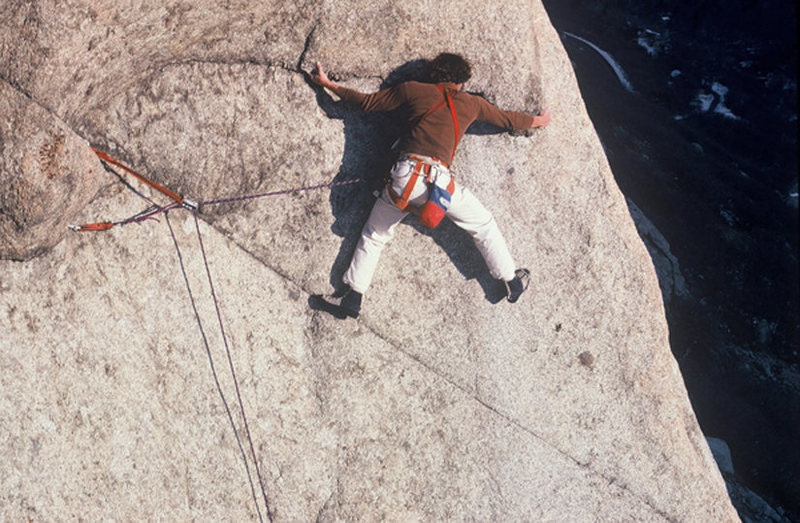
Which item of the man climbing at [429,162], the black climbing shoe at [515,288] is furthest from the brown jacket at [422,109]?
the black climbing shoe at [515,288]

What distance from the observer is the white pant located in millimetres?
3818

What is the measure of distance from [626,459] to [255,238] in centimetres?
356

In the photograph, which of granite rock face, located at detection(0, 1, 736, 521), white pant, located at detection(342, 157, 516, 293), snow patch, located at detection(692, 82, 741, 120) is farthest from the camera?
snow patch, located at detection(692, 82, 741, 120)

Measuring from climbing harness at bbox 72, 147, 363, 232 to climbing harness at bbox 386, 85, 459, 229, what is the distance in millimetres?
606

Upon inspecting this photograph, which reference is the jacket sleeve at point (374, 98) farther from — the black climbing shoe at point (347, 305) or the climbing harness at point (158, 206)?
the black climbing shoe at point (347, 305)

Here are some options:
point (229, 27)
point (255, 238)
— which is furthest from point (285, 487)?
point (229, 27)

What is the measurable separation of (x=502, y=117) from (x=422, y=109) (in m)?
0.67

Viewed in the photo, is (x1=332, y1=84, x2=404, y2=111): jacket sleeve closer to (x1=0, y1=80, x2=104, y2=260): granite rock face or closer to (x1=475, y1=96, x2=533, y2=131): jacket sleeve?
(x1=475, y1=96, x2=533, y2=131): jacket sleeve

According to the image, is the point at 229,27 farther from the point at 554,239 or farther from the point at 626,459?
the point at 626,459

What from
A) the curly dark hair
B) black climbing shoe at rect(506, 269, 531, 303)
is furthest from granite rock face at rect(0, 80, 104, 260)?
black climbing shoe at rect(506, 269, 531, 303)

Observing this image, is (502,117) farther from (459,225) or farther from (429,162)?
(459,225)

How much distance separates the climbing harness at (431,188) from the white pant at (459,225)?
0.11 m

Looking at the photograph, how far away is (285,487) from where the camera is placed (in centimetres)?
407

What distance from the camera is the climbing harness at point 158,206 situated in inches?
155
